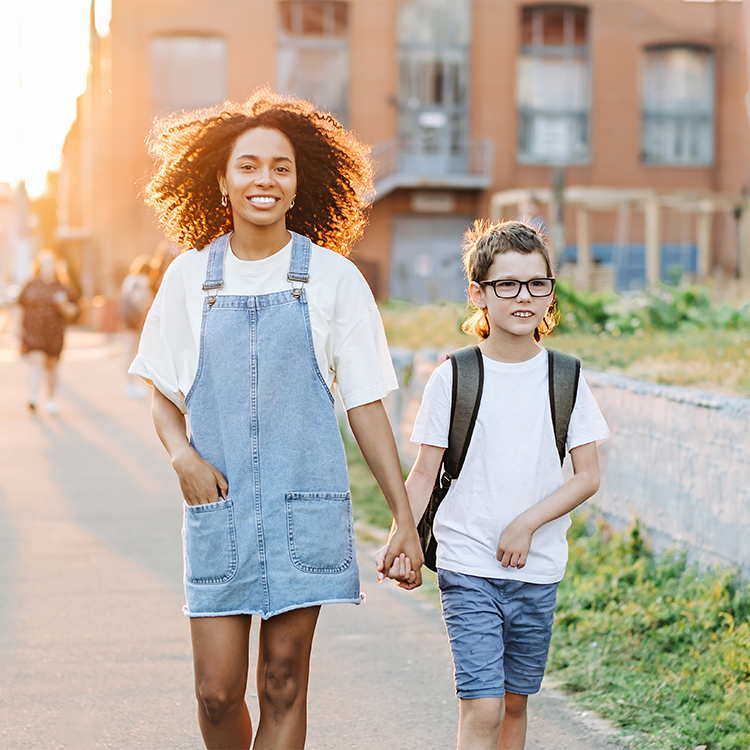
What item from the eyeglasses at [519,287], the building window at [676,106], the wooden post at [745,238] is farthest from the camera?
the building window at [676,106]

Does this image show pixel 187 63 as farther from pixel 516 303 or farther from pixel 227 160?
pixel 516 303

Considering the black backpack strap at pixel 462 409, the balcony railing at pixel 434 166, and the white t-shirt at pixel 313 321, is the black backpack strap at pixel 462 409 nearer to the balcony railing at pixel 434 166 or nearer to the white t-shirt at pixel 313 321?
the white t-shirt at pixel 313 321

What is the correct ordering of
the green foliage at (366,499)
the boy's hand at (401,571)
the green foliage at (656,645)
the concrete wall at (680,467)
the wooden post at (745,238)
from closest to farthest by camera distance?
the boy's hand at (401,571) → the green foliage at (656,645) → the concrete wall at (680,467) → the green foliage at (366,499) → the wooden post at (745,238)

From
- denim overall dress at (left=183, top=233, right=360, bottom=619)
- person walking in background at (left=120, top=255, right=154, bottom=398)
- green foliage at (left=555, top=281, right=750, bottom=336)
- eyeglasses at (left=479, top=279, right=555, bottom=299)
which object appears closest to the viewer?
denim overall dress at (left=183, top=233, right=360, bottom=619)

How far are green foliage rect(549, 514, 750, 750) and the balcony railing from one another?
2667 cm

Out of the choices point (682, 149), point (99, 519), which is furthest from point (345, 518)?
point (682, 149)

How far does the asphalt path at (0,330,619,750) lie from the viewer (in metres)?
4.08

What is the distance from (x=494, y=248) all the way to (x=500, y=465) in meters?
0.61

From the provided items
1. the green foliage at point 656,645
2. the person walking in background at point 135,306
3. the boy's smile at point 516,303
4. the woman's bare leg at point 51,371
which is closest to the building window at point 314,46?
the person walking in background at point 135,306

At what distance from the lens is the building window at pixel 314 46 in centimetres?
3212

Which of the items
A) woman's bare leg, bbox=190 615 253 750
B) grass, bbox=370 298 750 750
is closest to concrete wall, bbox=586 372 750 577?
grass, bbox=370 298 750 750

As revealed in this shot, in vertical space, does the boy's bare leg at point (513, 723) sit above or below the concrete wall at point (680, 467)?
below

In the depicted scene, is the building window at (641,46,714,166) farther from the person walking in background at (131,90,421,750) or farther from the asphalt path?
the person walking in background at (131,90,421,750)

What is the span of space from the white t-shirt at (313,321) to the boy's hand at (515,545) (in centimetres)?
50
